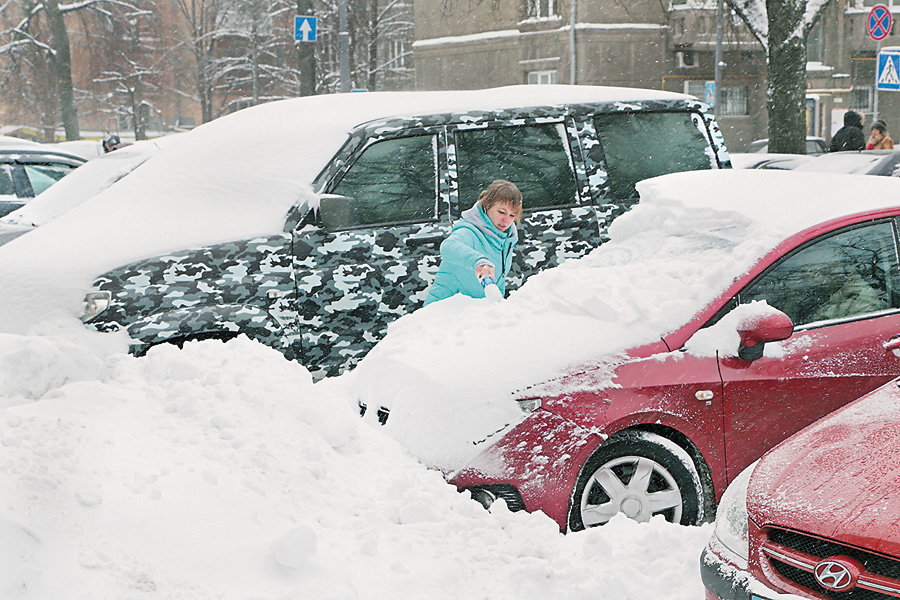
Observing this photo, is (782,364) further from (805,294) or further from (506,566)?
(506,566)

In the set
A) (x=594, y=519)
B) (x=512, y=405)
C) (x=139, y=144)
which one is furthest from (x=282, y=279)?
(x=139, y=144)

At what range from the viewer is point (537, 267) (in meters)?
6.38

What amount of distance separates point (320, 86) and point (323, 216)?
3372 cm

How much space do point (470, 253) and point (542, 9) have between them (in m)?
35.0

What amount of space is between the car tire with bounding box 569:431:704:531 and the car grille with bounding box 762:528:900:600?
1180mm

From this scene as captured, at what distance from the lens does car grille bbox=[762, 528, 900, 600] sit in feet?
8.39

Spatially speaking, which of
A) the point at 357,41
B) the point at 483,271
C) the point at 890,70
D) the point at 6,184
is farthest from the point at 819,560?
the point at 357,41

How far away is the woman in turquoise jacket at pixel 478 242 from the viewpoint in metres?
5.52

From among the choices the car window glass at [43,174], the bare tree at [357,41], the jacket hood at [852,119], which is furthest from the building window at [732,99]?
the car window glass at [43,174]

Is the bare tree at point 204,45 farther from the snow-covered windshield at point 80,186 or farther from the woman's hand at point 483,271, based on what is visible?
the woman's hand at point 483,271

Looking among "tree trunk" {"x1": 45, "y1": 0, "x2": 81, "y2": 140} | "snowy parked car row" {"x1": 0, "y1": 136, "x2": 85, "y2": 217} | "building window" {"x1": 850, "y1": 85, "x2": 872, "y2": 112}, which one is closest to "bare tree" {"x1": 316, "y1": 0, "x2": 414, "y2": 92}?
"tree trunk" {"x1": 45, "y1": 0, "x2": 81, "y2": 140}

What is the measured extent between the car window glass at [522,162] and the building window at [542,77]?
32.6 meters

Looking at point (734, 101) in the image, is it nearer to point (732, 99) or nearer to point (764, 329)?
point (732, 99)

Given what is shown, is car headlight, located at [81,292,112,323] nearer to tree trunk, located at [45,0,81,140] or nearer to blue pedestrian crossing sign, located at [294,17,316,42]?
blue pedestrian crossing sign, located at [294,17,316,42]
